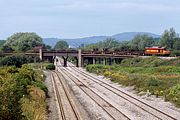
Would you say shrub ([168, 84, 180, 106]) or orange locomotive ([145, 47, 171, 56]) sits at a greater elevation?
orange locomotive ([145, 47, 171, 56])

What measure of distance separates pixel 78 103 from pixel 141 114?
8583 millimetres

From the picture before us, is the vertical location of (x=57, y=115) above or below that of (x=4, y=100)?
below

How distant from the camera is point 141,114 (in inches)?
1123

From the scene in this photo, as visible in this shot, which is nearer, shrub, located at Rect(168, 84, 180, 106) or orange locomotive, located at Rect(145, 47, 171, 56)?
shrub, located at Rect(168, 84, 180, 106)

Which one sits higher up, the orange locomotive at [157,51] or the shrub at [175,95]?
the orange locomotive at [157,51]

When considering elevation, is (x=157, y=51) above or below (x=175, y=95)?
above

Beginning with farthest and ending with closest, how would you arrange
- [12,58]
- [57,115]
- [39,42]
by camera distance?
[39,42] → [12,58] → [57,115]

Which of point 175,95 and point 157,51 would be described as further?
point 157,51

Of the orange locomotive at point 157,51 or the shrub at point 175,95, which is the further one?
the orange locomotive at point 157,51

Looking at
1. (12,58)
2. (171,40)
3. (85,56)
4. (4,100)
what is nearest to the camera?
(4,100)

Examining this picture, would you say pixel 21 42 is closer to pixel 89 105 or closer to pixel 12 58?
pixel 12 58

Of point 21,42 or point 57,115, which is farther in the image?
point 21,42

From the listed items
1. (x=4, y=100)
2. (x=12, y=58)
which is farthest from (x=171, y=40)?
(x=4, y=100)

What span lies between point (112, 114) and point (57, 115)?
3700 mm
